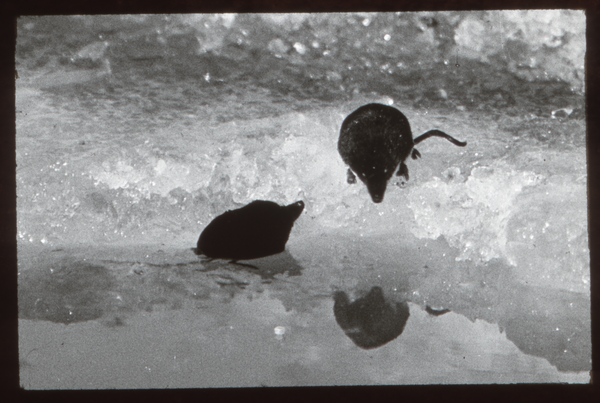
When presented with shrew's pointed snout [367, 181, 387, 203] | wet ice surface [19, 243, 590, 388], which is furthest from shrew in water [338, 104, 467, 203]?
wet ice surface [19, 243, 590, 388]

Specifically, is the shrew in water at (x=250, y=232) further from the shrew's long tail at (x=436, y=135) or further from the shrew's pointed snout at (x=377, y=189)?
the shrew's long tail at (x=436, y=135)

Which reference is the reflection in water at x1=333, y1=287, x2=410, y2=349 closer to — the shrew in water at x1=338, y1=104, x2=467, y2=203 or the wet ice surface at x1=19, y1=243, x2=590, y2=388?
the wet ice surface at x1=19, y1=243, x2=590, y2=388

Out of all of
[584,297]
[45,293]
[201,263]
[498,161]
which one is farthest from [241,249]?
[584,297]

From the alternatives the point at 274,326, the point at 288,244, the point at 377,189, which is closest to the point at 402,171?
the point at 377,189

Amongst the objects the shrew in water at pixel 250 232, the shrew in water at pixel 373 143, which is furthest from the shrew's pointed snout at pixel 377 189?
the shrew in water at pixel 250 232

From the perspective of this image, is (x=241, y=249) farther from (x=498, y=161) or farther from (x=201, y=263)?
(x=498, y=161)
